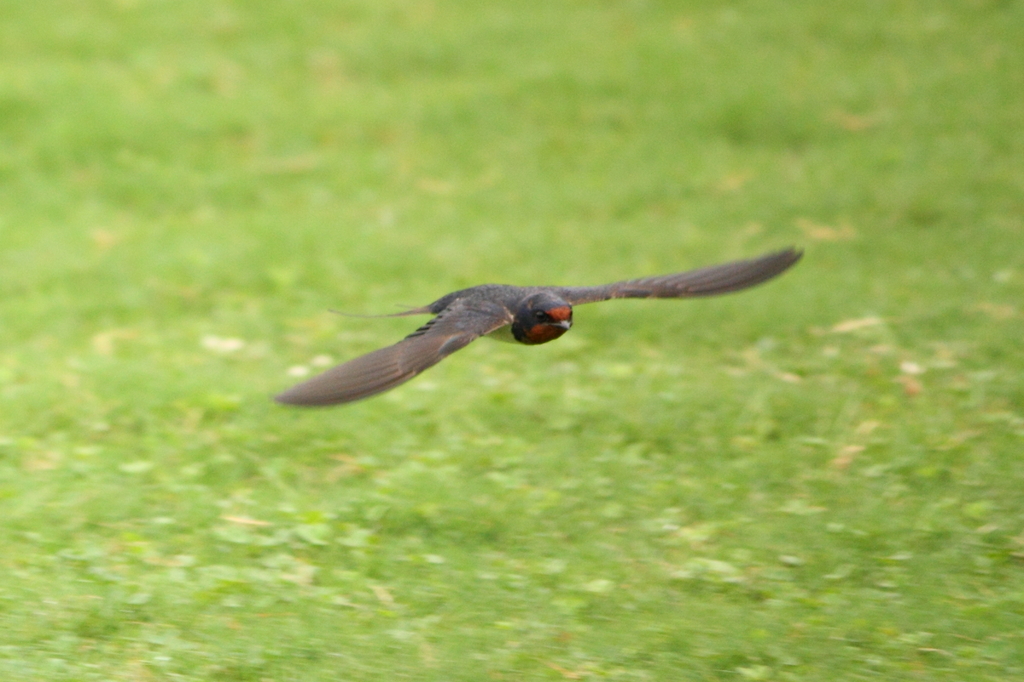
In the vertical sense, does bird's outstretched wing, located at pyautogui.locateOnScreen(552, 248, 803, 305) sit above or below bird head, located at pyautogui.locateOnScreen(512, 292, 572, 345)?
above

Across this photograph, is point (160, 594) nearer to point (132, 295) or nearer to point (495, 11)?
point (132, 295)

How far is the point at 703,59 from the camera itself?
12.2m

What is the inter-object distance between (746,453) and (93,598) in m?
A: 3.33

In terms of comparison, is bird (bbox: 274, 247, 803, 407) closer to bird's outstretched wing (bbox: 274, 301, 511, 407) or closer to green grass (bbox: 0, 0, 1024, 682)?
bird's outstretched wing (bbox: 274, 301, 511, 407)

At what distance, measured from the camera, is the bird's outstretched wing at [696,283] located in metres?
5.09

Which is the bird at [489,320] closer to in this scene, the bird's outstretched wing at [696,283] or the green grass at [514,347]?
the bird's outstretched wing at [696,283]

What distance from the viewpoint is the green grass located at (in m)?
4.70

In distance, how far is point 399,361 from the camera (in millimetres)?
4133

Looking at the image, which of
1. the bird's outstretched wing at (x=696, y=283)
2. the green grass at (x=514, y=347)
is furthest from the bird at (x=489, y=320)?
the green grass at (x=514, y=347)

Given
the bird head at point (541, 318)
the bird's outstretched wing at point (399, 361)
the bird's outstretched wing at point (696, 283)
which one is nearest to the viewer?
the bird's outstretched wing at point (399, 361)

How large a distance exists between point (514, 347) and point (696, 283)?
8.05 ft

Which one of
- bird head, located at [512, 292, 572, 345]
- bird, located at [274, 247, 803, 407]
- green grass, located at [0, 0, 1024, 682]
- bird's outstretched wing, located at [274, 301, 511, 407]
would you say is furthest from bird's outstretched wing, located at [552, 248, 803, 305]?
green grass, located at [0, 0, 1024, 682]

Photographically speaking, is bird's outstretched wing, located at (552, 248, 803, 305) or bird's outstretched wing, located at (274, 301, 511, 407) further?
bird's outstretched wing, located at (552, 248, 803, 305)

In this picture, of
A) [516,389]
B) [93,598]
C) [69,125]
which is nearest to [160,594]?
[93,598]
